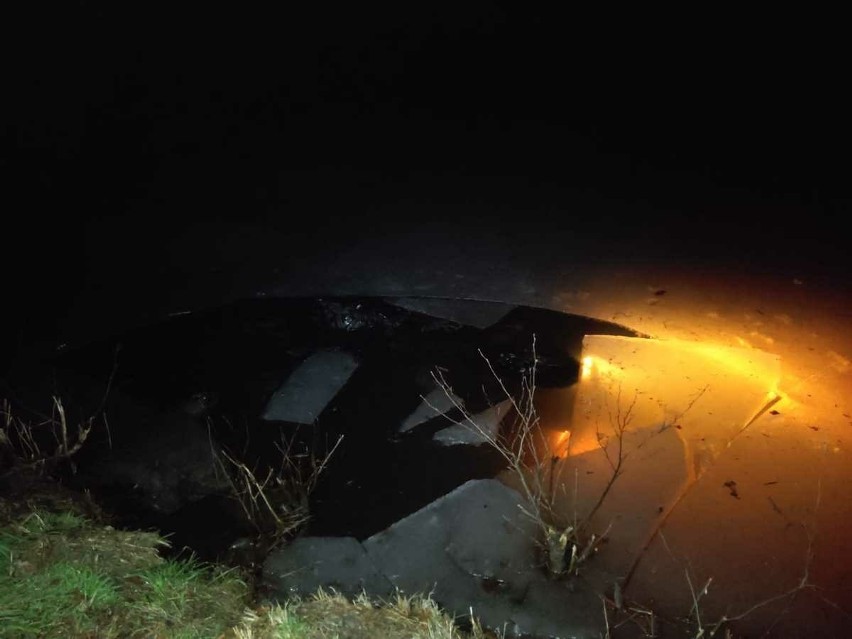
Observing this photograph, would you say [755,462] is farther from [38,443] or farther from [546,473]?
[38,443]

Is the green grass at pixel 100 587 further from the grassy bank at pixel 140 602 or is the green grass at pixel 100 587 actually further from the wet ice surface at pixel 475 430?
the wet ice surface at pixel 475 430

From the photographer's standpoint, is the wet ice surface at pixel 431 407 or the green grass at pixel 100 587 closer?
the green grass at pixel 100 587

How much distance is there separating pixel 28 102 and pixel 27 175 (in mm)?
1164

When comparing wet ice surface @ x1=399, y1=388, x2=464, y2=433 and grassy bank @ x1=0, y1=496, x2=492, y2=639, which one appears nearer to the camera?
grassy bank @ x1=0, y1=496, x2=492, y2=639

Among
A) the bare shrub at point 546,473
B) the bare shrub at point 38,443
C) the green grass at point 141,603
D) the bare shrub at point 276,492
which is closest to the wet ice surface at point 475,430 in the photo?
the bare shrub at point 546,473

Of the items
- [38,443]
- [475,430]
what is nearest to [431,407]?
[475,430]

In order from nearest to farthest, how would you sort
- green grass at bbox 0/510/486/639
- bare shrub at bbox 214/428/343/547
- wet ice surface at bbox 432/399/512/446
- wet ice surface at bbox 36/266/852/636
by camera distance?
1. green grass at bbox 0/510/486/639
2. wet ice surface at bbox 36/266/852/636
3. bare shrub at bbox 214/428/343/547
4. wet ice surface at bbox 432/399/512/446

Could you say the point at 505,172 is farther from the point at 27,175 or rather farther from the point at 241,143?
the point at 27,175

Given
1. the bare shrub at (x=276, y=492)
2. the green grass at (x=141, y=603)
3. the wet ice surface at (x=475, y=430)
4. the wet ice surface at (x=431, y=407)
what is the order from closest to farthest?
1. the green grass at (x=141, y=603)
2. the bare shrub at (x=276, y=492)
3. the wet ice surface at (x=475, y=430)
4. the wet ice surface at (x=431, y=407)

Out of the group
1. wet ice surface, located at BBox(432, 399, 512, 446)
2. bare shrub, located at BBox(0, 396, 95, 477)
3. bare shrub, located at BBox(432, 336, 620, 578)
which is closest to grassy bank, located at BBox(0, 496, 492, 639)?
bare shrub, located at BBox(0, 396, 95, 477)

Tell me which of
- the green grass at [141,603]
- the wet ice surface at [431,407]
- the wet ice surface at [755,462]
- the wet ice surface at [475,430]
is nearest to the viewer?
the green grass at [141,603]

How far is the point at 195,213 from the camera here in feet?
20.3

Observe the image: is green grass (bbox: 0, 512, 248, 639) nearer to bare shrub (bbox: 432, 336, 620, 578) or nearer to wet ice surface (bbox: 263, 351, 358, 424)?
wet ice surface (bbox: 263, 351, 358, 424)

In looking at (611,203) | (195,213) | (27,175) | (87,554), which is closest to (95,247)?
(195,213)
